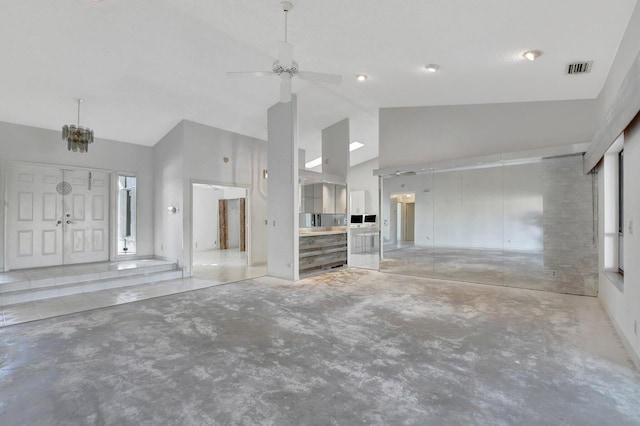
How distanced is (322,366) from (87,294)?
15.0 feet

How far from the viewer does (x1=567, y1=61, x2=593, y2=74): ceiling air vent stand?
4.01 m

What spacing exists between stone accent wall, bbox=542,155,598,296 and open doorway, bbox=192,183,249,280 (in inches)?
301

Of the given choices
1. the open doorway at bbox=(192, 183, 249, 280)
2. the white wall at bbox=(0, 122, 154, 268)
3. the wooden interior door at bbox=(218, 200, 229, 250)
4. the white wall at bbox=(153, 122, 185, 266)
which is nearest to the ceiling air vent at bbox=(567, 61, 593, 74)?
the white wall at bbox=(153, 122, 185, 266)

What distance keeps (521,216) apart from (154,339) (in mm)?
5714

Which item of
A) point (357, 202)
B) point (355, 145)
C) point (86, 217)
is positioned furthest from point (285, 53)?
point (357, 202)

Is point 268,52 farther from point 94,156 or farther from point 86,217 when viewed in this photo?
point 86,217

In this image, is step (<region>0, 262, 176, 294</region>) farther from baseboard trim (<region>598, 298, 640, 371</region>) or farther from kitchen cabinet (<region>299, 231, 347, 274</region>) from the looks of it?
baseboard trim (<region>598, 298, 640, 371</region>)

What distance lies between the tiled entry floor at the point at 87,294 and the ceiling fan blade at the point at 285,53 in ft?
13.1

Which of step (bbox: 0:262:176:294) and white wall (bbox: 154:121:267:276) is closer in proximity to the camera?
step (bbox: 0:262:176:294)

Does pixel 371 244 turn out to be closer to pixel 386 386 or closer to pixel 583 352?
pixel 583 352

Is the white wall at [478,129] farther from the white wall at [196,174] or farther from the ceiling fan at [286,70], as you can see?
the ceiling fan at [286,70]

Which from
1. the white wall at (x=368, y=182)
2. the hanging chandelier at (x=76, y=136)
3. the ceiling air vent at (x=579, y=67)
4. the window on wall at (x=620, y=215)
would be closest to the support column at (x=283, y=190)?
the hanging chandelier at (x=76, y=136)

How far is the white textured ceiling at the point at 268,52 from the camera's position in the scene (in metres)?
3.38

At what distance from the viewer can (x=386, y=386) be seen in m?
2.32
